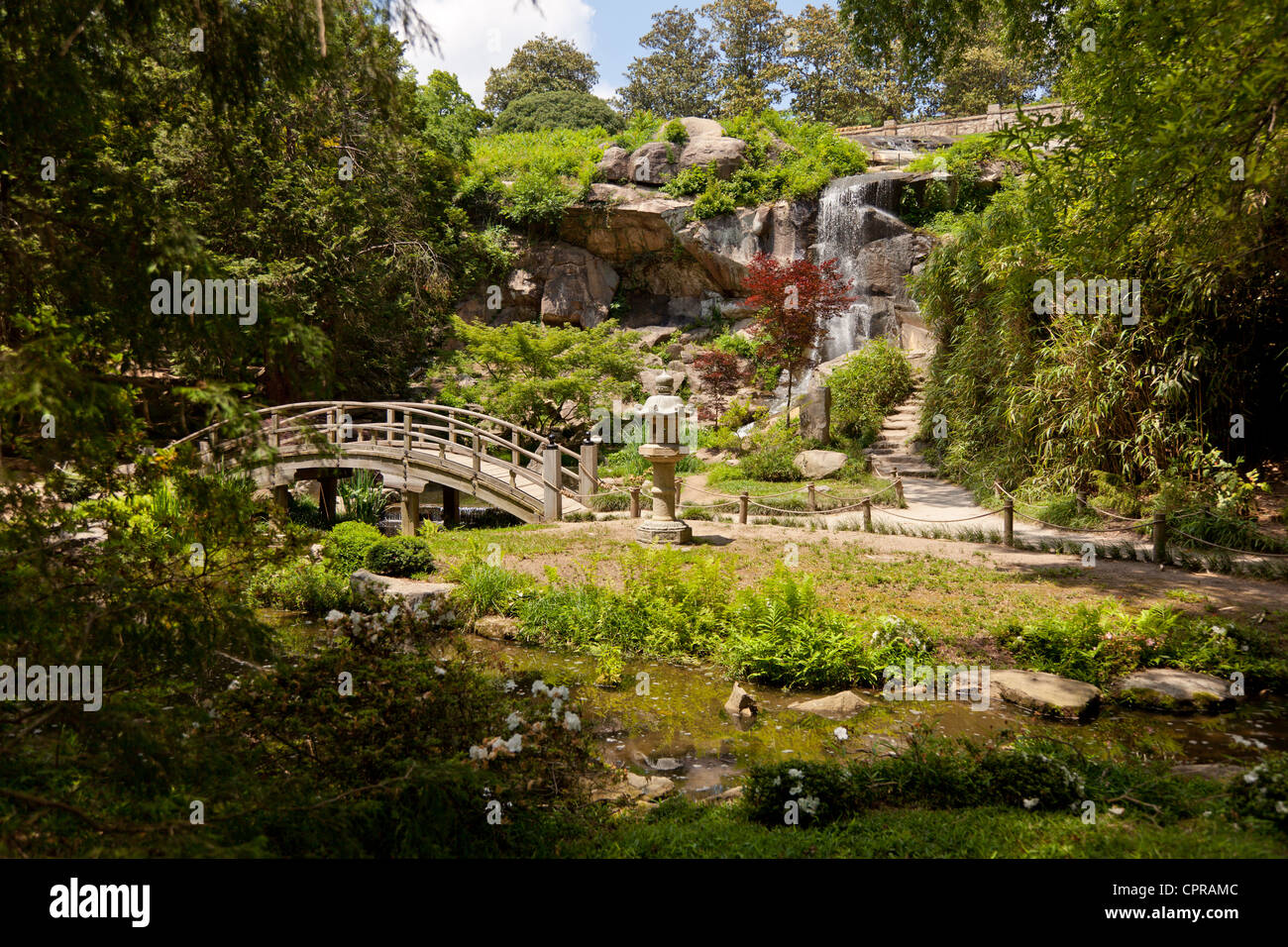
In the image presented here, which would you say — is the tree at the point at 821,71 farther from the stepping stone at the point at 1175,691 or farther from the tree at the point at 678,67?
the stepping stone at the point at 1175,691

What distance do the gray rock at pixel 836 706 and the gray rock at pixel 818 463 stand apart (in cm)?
1031

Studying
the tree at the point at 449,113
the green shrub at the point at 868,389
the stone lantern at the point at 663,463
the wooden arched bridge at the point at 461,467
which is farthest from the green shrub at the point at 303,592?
the tree at the point at 449,113

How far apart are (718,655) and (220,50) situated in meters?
6.47

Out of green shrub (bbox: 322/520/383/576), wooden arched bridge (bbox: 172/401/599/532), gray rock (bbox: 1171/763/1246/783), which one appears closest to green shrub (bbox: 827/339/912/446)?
wooden arched bridge (bbox: 172/401/599/532)

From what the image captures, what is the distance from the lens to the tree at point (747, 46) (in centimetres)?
3947

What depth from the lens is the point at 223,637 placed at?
3.50 metres

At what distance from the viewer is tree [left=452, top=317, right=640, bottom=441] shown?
19031mm

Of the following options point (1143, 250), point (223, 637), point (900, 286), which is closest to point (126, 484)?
point (223, 637)

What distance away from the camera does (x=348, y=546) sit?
11.0 m

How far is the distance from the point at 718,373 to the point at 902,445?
17.5 ft

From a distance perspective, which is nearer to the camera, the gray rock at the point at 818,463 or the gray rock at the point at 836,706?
the gray rock at the point at 836,706

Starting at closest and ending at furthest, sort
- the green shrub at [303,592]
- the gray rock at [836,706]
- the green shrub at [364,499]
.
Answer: the gray rock at [836,706], the green shrub at [303,592], the green shrub at [364,499]

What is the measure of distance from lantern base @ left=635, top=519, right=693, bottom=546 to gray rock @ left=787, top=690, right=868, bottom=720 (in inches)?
191

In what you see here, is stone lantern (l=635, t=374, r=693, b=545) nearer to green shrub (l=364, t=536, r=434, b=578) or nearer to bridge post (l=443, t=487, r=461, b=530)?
green shrub (l=364, t=536, r=434, b=578)
